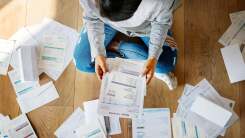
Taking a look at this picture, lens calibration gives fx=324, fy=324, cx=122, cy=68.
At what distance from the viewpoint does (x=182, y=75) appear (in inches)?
55.0

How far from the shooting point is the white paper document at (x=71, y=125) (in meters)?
1.39

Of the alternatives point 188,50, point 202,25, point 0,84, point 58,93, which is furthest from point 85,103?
point 202,25

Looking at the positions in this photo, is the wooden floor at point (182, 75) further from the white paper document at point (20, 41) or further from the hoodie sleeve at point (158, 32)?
the hoodie sleeve at point (158, 32)

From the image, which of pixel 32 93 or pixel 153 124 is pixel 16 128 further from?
pixel 153 124

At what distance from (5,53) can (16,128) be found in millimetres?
343

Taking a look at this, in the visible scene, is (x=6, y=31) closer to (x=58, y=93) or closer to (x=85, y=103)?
(x=58, y=93)

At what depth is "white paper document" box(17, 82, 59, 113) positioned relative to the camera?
4.67ft

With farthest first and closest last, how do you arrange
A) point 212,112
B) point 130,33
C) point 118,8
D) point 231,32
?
point 231,32 < point 212,112 < point 130,33 < point 118,8

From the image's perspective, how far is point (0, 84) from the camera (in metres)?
1.46

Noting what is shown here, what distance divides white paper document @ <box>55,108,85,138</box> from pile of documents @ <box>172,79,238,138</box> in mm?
398

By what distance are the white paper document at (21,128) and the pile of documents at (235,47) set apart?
2.92 feet

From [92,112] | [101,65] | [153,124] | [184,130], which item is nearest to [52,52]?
[92,112]

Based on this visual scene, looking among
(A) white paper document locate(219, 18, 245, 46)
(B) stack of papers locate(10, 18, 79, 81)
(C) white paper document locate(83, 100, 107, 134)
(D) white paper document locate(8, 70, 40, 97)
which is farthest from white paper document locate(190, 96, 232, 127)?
(D) white paper document locate(8, 70, 40, 97)

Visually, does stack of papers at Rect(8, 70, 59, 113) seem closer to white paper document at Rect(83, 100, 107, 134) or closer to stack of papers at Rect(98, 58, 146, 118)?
white paper document at Rect(83, 100, 107, 134)
